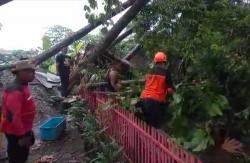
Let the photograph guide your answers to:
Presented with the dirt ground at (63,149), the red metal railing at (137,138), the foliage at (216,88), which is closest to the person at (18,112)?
the red metal railing at (137,138)

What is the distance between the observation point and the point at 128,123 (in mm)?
6020

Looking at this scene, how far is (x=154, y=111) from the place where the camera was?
696cm

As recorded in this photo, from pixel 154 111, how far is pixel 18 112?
253cm

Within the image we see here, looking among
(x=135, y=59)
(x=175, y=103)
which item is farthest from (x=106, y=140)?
(x=135, y=59)

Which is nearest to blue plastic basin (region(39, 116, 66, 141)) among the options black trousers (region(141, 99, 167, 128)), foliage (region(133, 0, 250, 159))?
black trousers (region(141, 99, 167, 128))

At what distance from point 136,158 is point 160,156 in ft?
3.88

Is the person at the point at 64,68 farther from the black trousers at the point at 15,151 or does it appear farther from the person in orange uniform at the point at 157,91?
the black trousers at the point at 15,151

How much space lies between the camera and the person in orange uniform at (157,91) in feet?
23.0

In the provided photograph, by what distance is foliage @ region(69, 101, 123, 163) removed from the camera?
6.07 meters

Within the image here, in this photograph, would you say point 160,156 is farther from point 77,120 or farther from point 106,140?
point 77,120

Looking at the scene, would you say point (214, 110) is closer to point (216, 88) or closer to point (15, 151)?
point (216, 88)

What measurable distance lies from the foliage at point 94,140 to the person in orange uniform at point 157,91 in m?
0.91

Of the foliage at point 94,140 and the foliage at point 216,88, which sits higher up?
the foliage at point 216,88

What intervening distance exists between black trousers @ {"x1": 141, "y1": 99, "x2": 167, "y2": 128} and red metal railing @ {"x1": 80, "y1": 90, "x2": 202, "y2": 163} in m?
0.54
